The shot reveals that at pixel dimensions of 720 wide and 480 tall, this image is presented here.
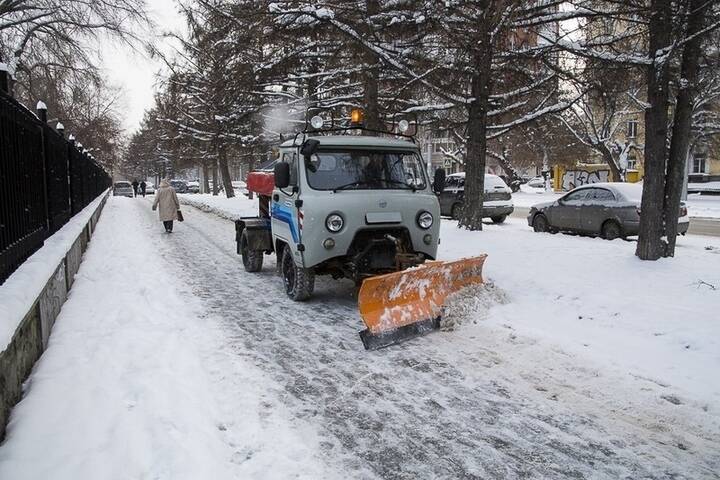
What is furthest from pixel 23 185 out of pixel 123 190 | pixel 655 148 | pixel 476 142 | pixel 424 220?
pixel 123 190

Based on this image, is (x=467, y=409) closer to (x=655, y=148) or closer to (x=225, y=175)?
(x=655, y=148)

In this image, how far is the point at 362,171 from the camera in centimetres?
726

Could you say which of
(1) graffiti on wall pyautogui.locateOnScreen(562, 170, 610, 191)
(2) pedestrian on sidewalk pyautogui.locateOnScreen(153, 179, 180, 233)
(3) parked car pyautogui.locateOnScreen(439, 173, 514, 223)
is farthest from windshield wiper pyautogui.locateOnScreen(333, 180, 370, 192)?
(1) graffiti on wall pyautogui.locateOnScreen(562, 170, 610, 191)

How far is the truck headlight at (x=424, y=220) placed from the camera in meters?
7.13

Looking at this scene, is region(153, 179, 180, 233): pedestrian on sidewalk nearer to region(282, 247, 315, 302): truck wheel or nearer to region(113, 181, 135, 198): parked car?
region(282, 247, 315, 302): truck wheel

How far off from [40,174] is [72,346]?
9.55 feet

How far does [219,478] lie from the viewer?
3.14m

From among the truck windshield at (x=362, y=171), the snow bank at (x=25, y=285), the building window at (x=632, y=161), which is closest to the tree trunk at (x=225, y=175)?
the snow bank at (x=25, y=285)

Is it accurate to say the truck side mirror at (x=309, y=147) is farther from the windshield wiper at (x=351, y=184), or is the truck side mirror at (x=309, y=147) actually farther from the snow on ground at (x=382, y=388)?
the snow on ground at (x=382, y=388)

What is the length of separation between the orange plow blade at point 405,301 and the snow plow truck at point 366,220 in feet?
0.05

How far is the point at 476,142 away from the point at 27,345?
969 cm

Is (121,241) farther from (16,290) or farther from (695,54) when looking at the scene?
(695,54)

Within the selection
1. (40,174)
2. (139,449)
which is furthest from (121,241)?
(139,449)

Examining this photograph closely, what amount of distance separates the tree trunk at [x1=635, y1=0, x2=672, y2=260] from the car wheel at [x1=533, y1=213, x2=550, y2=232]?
7.08m
